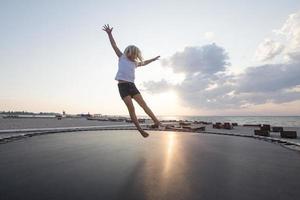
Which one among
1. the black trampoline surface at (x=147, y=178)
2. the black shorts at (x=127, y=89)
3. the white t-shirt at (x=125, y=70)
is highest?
the white t-shirt at (x=125, y=70)

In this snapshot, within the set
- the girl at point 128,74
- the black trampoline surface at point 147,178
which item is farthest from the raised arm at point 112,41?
the black trampoline surface at point 147,178

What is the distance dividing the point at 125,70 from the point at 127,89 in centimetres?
44

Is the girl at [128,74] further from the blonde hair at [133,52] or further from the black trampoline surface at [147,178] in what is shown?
the black trampoline surface at [147,178]

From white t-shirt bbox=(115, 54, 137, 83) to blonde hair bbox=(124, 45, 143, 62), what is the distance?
144 mm

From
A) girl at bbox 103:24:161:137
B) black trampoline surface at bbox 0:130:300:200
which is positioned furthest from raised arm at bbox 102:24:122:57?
black trampoline surface at bbox 0:130:300:200

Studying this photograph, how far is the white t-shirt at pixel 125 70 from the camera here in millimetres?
5914

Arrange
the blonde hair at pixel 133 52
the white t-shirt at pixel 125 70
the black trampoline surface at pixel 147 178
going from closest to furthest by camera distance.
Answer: the black trampoline surface at pixel 147 178, the white t-shirt at pixel 125 70, the blonde hair at pixel 133 52

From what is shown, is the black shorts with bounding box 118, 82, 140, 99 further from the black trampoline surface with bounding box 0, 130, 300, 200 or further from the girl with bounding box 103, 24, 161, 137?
the black trampoline surface with bounding box 0, 130, 300, 200

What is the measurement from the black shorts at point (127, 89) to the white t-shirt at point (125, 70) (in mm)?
118

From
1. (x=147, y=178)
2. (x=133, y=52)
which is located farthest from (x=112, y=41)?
(x=147, y=178)

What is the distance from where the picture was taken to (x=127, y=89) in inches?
234

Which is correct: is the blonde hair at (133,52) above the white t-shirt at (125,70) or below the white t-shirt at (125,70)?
above

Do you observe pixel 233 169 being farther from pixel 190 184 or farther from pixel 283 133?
pixel 283 133

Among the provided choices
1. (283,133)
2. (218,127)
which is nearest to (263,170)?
(283,133)
